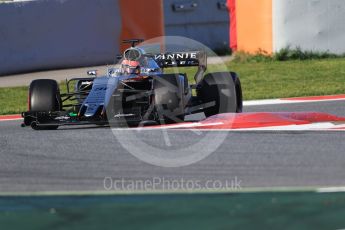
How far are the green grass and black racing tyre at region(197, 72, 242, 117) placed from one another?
372cm

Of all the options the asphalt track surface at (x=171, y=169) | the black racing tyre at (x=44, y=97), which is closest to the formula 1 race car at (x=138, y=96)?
the black racing tyre at (x=44, y=97)

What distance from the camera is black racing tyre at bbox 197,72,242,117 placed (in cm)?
1036

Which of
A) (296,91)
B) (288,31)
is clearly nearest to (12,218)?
(296,91)

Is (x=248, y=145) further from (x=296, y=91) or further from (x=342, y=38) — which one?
(x=342, y=38)

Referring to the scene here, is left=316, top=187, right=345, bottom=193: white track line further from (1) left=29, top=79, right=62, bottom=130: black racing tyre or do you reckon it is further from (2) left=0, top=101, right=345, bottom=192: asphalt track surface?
(1) left=29, top=79, right=62, bottom=130: black racing tyre

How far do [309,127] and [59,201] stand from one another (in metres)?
3.90

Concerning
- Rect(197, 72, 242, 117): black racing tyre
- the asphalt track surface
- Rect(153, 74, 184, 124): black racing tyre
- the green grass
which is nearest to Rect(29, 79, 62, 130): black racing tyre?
the asphalt track surface

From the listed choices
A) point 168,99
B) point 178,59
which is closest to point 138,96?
point 168,99

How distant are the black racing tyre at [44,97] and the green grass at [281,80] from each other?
3601mm

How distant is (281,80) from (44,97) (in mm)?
7150

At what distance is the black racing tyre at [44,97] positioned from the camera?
9930 millimetres

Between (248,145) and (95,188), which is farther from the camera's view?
(248,145)

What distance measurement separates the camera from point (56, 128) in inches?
394

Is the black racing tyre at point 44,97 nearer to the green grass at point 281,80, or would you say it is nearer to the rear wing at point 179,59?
the rear wing at point 179,59
